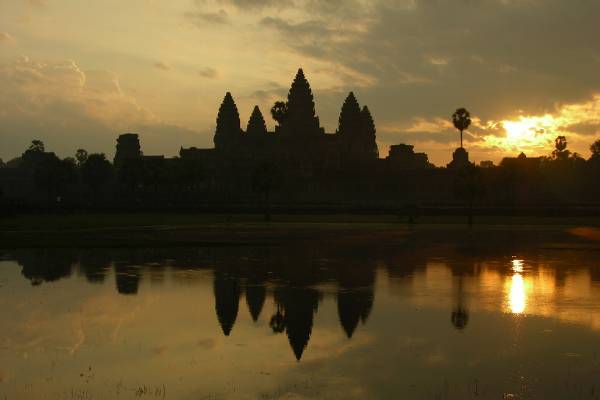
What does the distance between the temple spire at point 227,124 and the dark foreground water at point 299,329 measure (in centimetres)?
10600

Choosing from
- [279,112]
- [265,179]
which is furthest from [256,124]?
[265,179]

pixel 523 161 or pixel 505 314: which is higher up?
pixel 523 161

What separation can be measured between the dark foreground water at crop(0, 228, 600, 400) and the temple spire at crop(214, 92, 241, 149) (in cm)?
10600

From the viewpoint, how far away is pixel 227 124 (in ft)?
436

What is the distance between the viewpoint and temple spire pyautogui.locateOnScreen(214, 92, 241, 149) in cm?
13225

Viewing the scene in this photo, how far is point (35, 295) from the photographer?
18.9 m

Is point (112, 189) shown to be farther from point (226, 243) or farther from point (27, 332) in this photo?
point (27, 332)

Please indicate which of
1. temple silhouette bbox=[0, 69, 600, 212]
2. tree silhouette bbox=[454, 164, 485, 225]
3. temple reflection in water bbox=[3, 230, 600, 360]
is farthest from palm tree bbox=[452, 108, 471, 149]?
temple reflection in water bbox=[3, 230, 600, 360]

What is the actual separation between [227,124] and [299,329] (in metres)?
120

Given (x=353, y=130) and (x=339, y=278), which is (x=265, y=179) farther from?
(x=353, y=130)

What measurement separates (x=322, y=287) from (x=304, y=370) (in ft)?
28.7

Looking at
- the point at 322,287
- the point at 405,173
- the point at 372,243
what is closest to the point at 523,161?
the point at 405,173

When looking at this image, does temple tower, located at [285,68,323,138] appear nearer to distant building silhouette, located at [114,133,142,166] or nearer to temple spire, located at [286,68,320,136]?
temple spire, located at [286,68,320,136]

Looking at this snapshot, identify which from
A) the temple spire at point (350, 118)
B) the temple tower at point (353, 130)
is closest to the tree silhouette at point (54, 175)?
the temple tower at point (353, 130)
